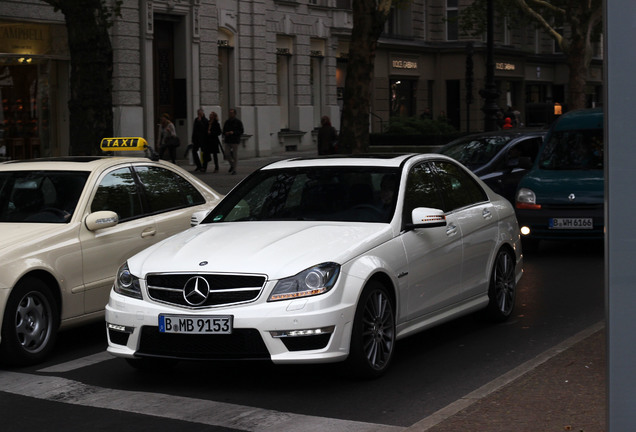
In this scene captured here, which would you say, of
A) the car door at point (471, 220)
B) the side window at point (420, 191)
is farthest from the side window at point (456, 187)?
the side window at point (420, 191)

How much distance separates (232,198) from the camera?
8.67 metres

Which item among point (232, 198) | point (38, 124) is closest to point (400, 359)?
point (232, 198)

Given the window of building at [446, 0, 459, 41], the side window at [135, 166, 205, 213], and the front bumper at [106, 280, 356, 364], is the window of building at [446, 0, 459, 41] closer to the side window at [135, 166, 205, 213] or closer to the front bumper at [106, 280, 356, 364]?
the side window at [135, 166, 205, 213]

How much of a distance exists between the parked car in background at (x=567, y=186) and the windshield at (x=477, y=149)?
201 centimetres

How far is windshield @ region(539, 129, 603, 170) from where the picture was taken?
590 inches

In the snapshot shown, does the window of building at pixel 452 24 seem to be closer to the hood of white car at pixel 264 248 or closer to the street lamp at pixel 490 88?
the street lamp at pixel 490 88

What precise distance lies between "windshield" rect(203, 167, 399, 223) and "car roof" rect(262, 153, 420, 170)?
57mm

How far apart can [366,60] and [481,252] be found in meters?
15.9

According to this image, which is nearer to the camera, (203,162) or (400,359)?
(400,359)

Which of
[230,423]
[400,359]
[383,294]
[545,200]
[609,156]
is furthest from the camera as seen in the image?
[545,200]

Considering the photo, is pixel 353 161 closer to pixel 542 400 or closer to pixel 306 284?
pixel 306 284

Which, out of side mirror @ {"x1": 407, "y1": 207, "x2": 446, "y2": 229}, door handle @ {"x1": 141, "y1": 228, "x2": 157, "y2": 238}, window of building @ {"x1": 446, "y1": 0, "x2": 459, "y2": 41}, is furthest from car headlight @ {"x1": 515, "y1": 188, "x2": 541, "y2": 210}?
window of building @ {"x1": 446, "y1": 0, "x2": 459, "y2": 41}

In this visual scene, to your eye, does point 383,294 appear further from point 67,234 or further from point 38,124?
point 38,124

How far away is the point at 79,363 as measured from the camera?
8195 millimetres
